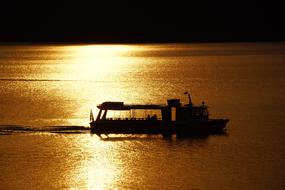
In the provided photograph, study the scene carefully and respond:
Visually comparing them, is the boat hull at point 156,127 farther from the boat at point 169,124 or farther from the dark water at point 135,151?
the dark water at point 135,151

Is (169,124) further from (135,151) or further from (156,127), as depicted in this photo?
(135,151)

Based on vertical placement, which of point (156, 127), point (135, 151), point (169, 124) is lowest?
point (135, 151)

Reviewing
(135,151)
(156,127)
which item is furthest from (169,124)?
(135,151)

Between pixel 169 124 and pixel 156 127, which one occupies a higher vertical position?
pixel 169 124

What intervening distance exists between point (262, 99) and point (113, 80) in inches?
1554

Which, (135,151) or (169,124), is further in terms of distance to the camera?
(169,124)

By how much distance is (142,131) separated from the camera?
5531cm

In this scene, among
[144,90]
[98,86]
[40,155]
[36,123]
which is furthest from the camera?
[98,86]

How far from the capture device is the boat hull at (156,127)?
54.9 meters

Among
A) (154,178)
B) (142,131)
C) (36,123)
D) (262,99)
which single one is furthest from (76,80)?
(154,178)

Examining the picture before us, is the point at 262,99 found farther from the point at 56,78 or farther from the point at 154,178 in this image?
the point at 56,78

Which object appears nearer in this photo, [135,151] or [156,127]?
[135,151]

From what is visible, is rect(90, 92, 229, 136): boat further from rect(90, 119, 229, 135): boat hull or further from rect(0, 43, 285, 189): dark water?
rect(0, 43, 285, 189): dark water

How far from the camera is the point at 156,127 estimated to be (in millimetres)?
55000
